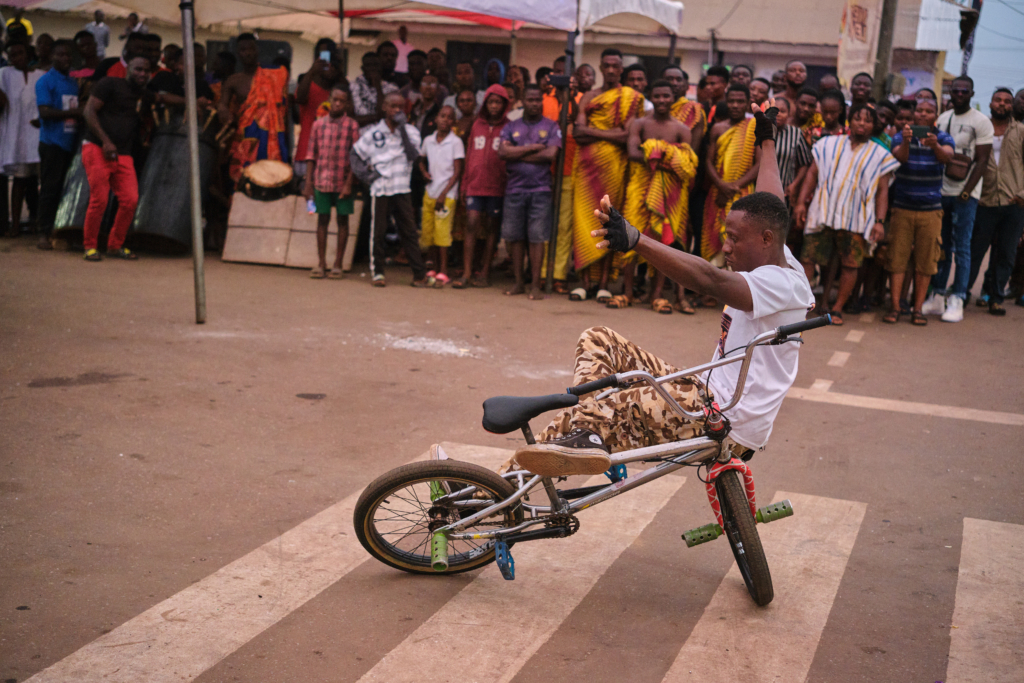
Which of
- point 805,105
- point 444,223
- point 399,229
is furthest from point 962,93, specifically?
point 399,229

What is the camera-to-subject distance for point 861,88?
9.22m

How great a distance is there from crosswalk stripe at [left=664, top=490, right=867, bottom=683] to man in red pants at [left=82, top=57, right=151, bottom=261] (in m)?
8.10

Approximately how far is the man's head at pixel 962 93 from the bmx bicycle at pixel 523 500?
253 inches

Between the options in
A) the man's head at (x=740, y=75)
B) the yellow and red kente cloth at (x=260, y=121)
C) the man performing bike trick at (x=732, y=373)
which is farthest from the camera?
the yellow and red kente cloth at (x=260, y=121)

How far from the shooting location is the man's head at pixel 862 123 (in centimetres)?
819

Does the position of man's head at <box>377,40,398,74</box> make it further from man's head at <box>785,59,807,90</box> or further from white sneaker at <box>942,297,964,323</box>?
white sneaker at <box>942,297,964,323</box>

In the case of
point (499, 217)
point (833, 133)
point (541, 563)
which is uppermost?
point (833, 133)

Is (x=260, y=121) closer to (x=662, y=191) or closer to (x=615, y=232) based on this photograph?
(x=662, y=191)

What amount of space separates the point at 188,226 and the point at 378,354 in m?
4.62

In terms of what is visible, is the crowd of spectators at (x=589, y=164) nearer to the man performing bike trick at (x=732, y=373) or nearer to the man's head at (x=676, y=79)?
the man's head at (x=676, y=79)

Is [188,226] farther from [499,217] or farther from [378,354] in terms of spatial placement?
[378,354]

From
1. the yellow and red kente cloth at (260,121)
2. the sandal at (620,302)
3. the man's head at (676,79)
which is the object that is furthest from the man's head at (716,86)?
the yellow and red kente cloth at (260,121)

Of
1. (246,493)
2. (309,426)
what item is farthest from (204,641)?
(309,426)

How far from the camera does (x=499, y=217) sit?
968 cm
